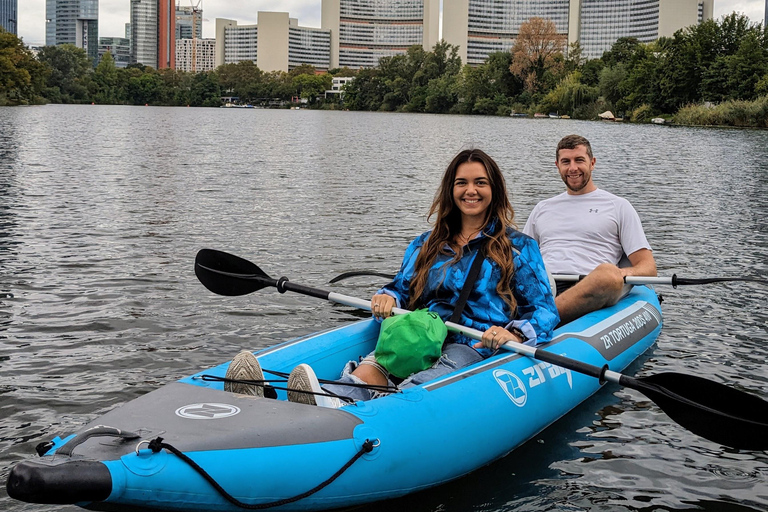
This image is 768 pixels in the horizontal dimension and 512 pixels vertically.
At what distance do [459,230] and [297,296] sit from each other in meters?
3.59

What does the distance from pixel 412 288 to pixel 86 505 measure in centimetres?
208

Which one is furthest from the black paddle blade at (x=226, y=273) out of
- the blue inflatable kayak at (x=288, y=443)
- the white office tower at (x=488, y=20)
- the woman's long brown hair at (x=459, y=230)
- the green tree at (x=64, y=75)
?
the white office tower at (x=488, y=20)

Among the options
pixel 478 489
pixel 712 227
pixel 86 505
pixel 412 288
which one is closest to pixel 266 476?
pixel 86 505

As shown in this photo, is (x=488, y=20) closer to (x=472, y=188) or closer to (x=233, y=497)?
(x=472, y=188)

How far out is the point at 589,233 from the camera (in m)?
6.20

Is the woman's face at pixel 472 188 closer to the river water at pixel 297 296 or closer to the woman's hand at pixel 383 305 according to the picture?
the woman's hand at pixel 383 305

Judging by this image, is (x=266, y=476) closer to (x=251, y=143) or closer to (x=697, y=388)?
(x=697, y=388)

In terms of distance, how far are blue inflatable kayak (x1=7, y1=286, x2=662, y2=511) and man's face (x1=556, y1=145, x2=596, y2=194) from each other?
2001 mm

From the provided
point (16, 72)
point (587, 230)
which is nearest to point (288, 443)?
point (587, 230)

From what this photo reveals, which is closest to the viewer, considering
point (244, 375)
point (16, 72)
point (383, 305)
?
point (244, 375)

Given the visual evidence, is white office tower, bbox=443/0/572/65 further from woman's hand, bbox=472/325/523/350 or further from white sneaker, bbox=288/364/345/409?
white sneaker, bbox=288/364/345/409

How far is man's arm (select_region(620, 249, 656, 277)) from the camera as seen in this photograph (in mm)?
6066

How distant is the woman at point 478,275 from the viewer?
4.37m

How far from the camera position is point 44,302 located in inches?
282
